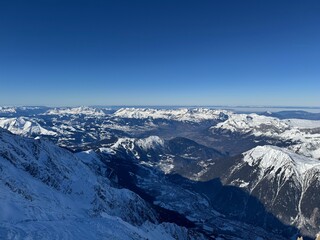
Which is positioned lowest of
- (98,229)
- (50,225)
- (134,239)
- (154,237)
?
(154,237)

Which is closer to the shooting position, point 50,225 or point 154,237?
point 50,225

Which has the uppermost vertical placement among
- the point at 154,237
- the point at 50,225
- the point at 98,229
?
the point at 50,225

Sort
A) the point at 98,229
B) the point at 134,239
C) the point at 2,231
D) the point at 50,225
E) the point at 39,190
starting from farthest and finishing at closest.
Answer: the point at 39,190 → the point at 134,239 → the point at 98,229 → the point at 50,225 → the point at 2,231

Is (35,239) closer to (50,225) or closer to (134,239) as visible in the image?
(50,225)

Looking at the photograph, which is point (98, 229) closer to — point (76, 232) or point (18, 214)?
point (76, 232)

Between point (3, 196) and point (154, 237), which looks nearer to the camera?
point (3, 196)

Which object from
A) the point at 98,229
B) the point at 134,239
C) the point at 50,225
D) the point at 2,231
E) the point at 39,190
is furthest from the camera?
the point at 39,190

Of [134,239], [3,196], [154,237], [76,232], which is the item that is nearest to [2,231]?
[76,232]

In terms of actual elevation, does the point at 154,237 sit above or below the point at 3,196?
below

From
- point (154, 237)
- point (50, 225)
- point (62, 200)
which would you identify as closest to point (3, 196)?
point (50, 225)
